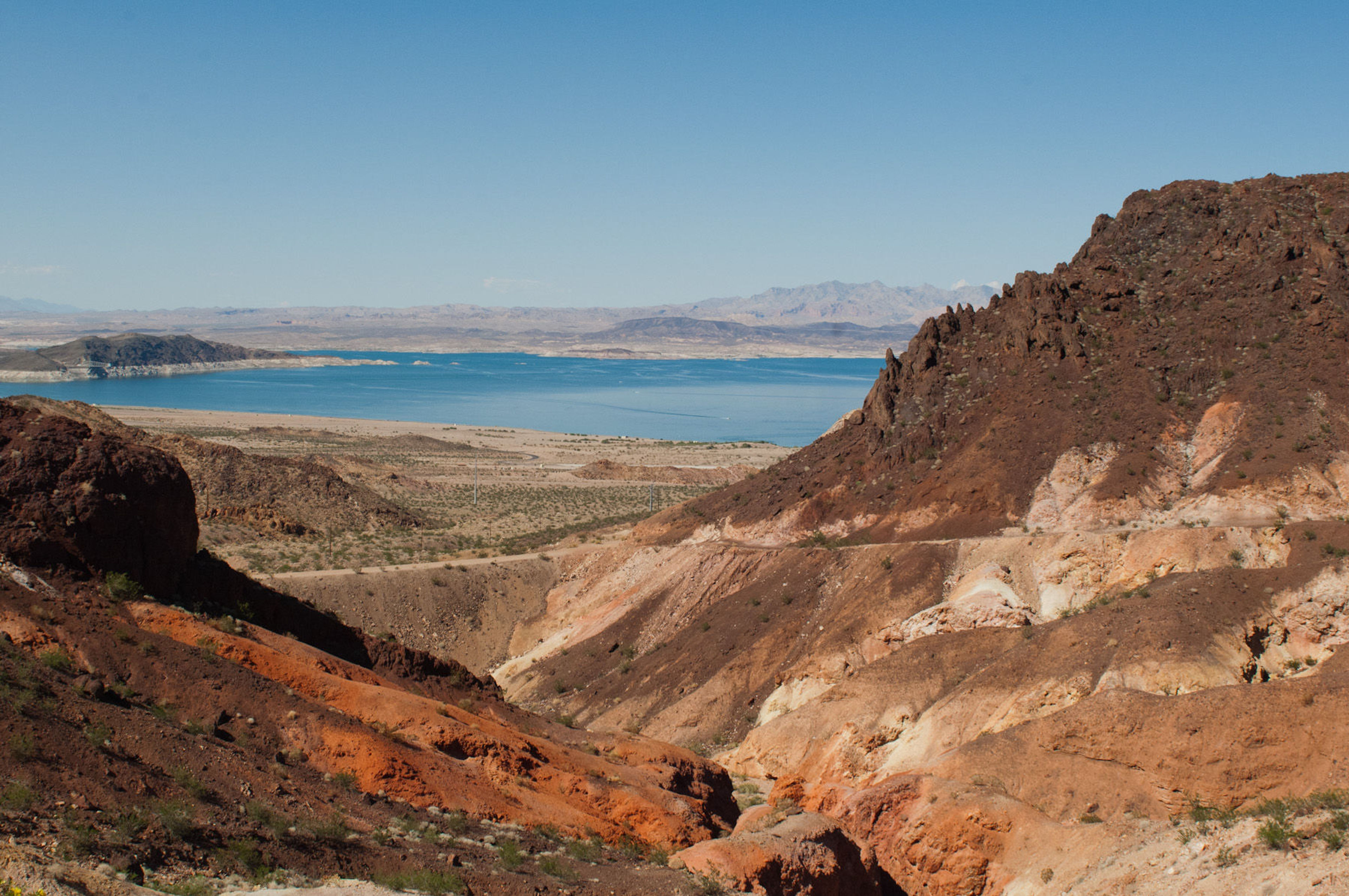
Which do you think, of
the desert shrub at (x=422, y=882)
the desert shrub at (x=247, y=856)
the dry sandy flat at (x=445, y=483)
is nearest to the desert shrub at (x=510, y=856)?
the desert shrub at (x=422, y=882)

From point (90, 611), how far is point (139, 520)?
327 cm

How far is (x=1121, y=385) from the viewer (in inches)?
1607

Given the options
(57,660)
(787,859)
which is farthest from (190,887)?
(787,859)

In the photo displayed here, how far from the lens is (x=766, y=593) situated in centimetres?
3631

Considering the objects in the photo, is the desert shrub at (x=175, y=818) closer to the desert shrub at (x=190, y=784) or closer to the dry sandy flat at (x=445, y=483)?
the desert shrub at (x=190, y=784)

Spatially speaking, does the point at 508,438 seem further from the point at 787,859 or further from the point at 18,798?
the point at 18,798

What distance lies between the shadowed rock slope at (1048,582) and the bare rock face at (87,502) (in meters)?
12.1

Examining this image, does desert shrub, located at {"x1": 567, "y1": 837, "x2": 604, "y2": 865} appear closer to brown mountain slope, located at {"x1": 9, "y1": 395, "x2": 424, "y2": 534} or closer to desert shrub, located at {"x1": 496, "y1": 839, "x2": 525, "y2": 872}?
desert shrub, located at {"x1": 496, "y1": 839, "x2": 525, "y2": 872}

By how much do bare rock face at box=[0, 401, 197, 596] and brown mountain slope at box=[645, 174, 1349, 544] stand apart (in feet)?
85.5

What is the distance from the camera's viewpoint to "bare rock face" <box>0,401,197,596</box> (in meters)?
17.6

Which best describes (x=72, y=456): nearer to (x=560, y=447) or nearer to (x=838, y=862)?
(x=838, y=862)

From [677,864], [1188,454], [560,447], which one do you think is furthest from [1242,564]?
[560,447]

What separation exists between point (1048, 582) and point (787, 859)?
1835 centimetres

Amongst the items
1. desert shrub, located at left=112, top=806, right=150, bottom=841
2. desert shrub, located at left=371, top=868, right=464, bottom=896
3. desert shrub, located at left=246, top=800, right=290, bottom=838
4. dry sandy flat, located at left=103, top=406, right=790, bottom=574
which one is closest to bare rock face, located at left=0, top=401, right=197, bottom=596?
desert shrub, located at left=246, top=800, right=290, bottom=838
